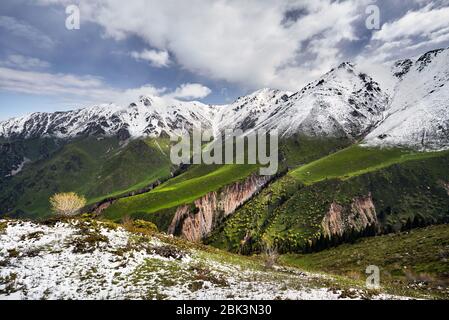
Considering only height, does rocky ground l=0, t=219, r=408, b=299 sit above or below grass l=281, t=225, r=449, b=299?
above

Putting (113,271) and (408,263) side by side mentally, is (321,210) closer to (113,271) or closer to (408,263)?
(408,263)

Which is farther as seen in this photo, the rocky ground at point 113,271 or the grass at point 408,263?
the grass at point 408,263

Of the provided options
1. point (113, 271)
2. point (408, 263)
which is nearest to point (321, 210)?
point (408, 263)

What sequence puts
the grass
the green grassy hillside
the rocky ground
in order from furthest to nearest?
the green grassy hillside → the grass → the rocky ground

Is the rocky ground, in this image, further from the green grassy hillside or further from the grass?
the green grassy hillside

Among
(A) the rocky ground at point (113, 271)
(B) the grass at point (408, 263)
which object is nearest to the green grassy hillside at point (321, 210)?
(B) the grass at point (408, 263)

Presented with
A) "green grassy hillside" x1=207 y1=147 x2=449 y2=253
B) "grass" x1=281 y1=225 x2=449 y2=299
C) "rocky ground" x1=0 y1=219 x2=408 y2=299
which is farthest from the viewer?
"green grassy hillside" x1=207 y1=147 x2=449 y2=253

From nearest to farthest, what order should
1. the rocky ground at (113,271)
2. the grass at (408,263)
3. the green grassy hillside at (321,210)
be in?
the rocky ground at (113,271), the grass at (408,263), the green grassy hillside at (321,210)

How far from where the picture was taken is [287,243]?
14925cm

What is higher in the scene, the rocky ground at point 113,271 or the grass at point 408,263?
the rocky ground at point 113,271

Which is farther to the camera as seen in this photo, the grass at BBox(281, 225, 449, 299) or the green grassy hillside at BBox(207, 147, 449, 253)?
the green grassy hillside at BBox(207, 147, 449, 253)

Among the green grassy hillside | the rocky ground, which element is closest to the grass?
the rocky ground

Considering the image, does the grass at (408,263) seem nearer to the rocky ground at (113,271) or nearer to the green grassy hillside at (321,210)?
the rocky ground at (113,271)
